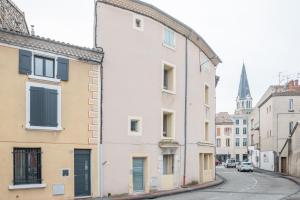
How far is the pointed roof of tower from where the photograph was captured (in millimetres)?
142825

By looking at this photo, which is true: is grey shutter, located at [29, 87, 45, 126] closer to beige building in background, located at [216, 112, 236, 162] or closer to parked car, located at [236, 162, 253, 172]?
parked car, located at [236, 162, 253, 172]

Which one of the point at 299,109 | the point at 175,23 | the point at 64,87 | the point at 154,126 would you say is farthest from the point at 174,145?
the point at 299,109

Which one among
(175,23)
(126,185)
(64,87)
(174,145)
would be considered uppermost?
(175,23)

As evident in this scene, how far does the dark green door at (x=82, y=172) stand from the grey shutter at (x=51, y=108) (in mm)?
1981

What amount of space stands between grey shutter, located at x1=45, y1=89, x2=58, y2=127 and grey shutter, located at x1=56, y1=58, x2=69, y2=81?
79 centimetres

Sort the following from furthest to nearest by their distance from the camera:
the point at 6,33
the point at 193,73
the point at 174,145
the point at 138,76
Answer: the point at 193,73 < the point at 174,145 < the point at 138,76 < the point at 6,33

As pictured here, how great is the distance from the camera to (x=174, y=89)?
2795 cm

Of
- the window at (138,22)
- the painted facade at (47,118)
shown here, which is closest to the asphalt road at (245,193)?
the painted facade at (47,118)

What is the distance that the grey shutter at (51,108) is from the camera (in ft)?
64.1

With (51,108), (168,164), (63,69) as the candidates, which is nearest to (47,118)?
(51,108)

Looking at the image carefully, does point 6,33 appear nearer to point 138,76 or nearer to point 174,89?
point 138,76

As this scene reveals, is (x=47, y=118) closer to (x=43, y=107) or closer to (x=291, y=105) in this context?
(x=43, y=107)

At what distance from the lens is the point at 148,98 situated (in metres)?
25.3

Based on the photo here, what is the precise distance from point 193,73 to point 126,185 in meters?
10.8
